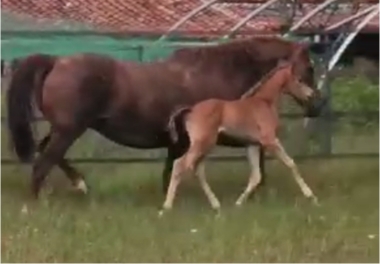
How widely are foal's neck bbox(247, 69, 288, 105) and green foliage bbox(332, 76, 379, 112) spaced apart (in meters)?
6.83

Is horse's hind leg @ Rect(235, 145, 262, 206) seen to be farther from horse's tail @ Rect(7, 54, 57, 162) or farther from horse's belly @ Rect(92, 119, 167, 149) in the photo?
horse's tail @ Rect(7, 54, 57, 162)

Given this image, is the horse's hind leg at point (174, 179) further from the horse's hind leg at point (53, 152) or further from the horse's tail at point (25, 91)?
the horse's tail at point (25, 91)

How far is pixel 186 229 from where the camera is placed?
8.86 meters

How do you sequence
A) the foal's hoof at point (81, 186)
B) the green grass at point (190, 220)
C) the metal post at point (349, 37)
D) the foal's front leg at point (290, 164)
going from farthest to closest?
1. the metal post at point (349, 37)
2. the foal's hoof at point (81, 186)
3. the foal's front leg at point (290, 164)
4. the green grass at point (190, 220)

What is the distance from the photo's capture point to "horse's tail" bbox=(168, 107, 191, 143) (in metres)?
10.5

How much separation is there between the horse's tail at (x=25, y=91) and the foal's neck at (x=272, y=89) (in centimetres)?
183

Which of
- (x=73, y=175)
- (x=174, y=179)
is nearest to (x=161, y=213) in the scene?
(x=174, y=179)

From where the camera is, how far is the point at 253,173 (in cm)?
1038

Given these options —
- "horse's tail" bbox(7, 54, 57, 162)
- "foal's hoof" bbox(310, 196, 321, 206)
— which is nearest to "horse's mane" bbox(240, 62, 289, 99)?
"foal's hoof" bbox(310, 196, 321, 206)

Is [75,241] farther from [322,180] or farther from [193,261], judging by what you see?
[322,180]

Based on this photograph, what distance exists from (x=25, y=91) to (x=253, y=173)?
7.05 ft

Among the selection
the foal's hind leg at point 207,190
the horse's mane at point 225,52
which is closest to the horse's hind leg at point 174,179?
the foal's hind leg at point 207,190

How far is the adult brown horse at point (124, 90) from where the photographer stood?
10.6 meters

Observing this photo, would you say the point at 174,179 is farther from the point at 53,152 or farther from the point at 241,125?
the point at 53,152
